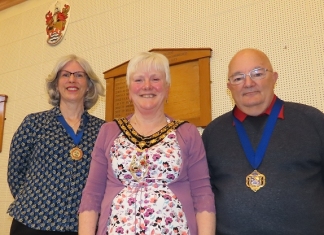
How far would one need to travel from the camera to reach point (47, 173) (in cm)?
149

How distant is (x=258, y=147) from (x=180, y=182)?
1.07 feet

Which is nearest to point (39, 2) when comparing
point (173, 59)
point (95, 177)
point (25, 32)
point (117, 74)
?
point (25, 32)

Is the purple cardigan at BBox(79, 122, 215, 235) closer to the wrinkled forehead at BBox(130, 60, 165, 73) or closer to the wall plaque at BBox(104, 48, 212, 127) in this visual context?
the wrinkled forehead at BBox(130, 60, 165, 73)

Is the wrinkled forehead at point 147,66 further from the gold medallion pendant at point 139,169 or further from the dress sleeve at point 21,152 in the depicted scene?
the dress sleeve at point 21,152

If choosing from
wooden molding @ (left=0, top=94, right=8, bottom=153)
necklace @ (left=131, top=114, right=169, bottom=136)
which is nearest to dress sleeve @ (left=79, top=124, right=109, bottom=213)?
necklace @ (left=131, top=114, right=169, bottom=136)

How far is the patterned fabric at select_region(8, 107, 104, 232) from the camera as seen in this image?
1.44m

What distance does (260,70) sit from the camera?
1386mm

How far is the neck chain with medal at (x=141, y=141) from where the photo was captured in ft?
3.93

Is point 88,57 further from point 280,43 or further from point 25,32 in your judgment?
point 280,43

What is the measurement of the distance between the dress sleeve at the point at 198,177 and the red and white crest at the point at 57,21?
6.21 feet

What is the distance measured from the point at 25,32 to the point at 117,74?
3.90ft

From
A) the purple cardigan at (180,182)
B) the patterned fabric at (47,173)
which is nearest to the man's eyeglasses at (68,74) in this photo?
the patterned fabric at (47,173)

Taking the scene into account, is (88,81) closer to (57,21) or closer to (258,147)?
(258,147)

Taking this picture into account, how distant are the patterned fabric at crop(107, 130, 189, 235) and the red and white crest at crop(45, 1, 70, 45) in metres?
1.82
